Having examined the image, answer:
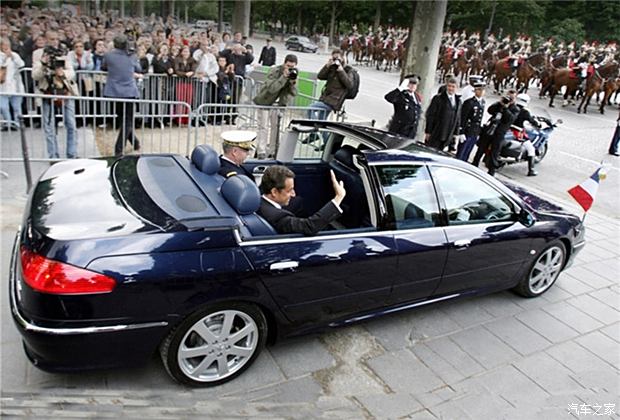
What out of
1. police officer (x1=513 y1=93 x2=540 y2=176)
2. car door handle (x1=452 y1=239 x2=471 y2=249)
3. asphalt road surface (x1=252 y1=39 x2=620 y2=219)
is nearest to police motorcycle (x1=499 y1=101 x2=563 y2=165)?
police officer (x1=513 y1=93 x2=540 y2=176)

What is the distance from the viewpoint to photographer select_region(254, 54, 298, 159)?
827 cm

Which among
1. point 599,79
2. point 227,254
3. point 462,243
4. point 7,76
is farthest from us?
point 599,79

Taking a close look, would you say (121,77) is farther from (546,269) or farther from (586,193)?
(586,193)

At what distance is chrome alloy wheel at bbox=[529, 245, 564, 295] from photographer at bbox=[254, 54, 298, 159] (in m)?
4.65

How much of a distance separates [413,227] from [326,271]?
0.85 meters

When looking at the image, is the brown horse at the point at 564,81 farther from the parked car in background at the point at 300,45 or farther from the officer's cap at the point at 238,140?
the parked car in background at the point at 300,45

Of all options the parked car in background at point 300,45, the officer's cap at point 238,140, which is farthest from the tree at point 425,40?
the parked car in background at point 300,45

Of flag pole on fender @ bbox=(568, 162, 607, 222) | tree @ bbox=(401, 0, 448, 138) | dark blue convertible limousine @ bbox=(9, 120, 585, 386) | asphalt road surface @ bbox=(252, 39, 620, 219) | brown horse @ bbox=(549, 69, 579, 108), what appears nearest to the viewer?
dark blue convertible limousine @ bbox=(9, 120, 585, 386)

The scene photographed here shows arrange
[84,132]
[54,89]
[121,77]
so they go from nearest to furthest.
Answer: [54,89], [84,132], [121,77]

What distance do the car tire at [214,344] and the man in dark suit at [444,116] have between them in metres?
6.26

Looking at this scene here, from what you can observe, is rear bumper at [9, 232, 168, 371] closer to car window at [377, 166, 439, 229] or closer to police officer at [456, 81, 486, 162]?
car window at [377, 166, 439, 229]

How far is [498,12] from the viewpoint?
173ft

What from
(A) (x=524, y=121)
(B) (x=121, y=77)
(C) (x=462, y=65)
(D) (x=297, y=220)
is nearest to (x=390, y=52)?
(C) (x=462, y=65)

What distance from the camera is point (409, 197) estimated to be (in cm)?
399
